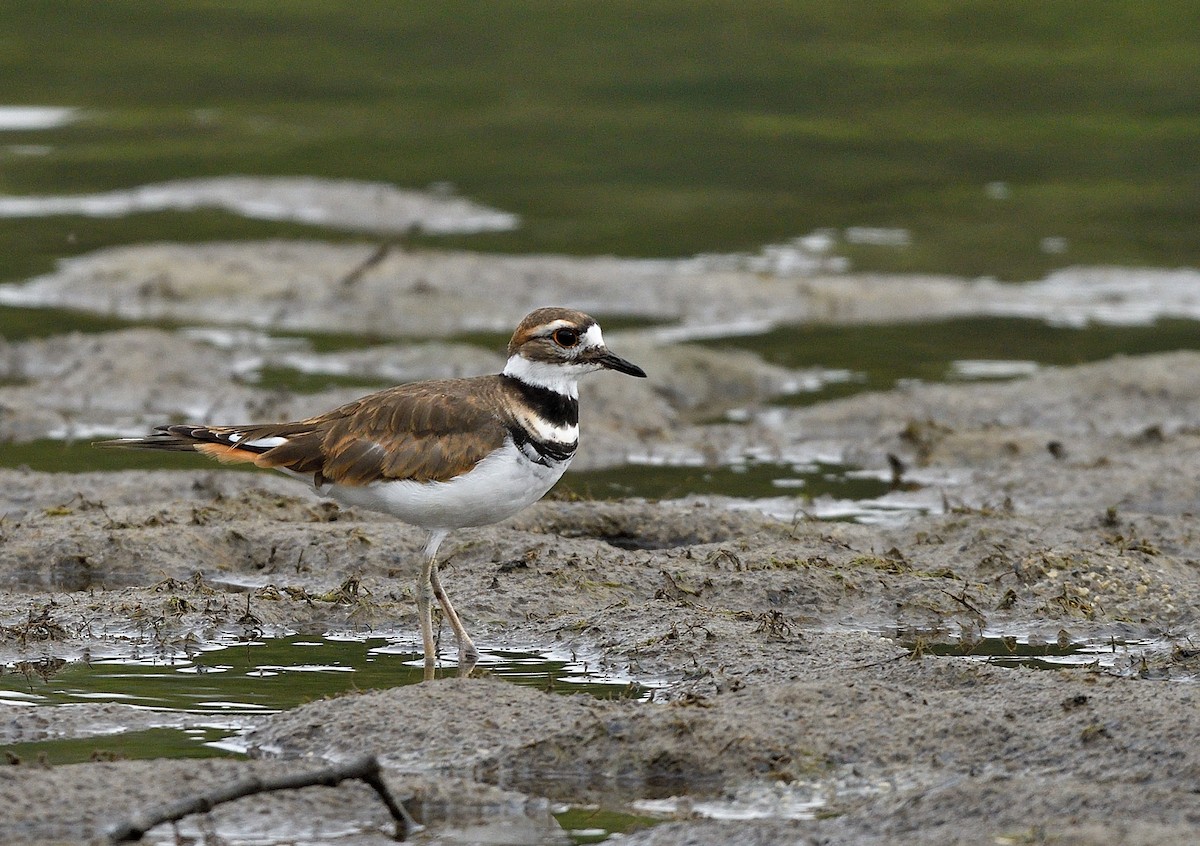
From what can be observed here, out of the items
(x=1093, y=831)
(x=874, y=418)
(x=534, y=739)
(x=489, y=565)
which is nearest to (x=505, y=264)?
(x=874, y=418)

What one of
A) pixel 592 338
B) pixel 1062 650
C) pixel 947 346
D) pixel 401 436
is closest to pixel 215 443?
pixel 401 436

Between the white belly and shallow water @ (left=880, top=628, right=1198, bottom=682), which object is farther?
the white belly

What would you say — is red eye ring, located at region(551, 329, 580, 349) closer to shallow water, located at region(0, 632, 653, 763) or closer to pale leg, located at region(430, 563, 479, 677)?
pale leg, located at region(430, 563, 479, 677)

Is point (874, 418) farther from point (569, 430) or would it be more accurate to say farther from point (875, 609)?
point (569, 430)

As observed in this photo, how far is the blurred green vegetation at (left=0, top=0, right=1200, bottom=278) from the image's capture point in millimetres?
22953

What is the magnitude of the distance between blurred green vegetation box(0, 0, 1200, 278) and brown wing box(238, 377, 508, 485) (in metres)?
13.0

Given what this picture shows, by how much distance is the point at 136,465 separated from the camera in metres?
12.9

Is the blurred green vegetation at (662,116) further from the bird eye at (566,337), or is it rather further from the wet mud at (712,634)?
the bird eye at (566,337)

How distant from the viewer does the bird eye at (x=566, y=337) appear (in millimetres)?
8328

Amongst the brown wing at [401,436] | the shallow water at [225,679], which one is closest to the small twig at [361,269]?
the brown wing at [401,436]

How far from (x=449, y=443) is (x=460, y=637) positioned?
2.95 feet

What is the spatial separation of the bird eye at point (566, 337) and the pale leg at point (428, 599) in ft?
3.39

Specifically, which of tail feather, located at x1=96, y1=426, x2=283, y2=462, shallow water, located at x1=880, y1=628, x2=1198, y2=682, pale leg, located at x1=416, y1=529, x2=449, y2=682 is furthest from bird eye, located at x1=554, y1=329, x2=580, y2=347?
shallow water, located at x1=880, y1=628, x2=1198, y2=682

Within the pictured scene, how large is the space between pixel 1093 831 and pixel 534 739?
7.15 feet
